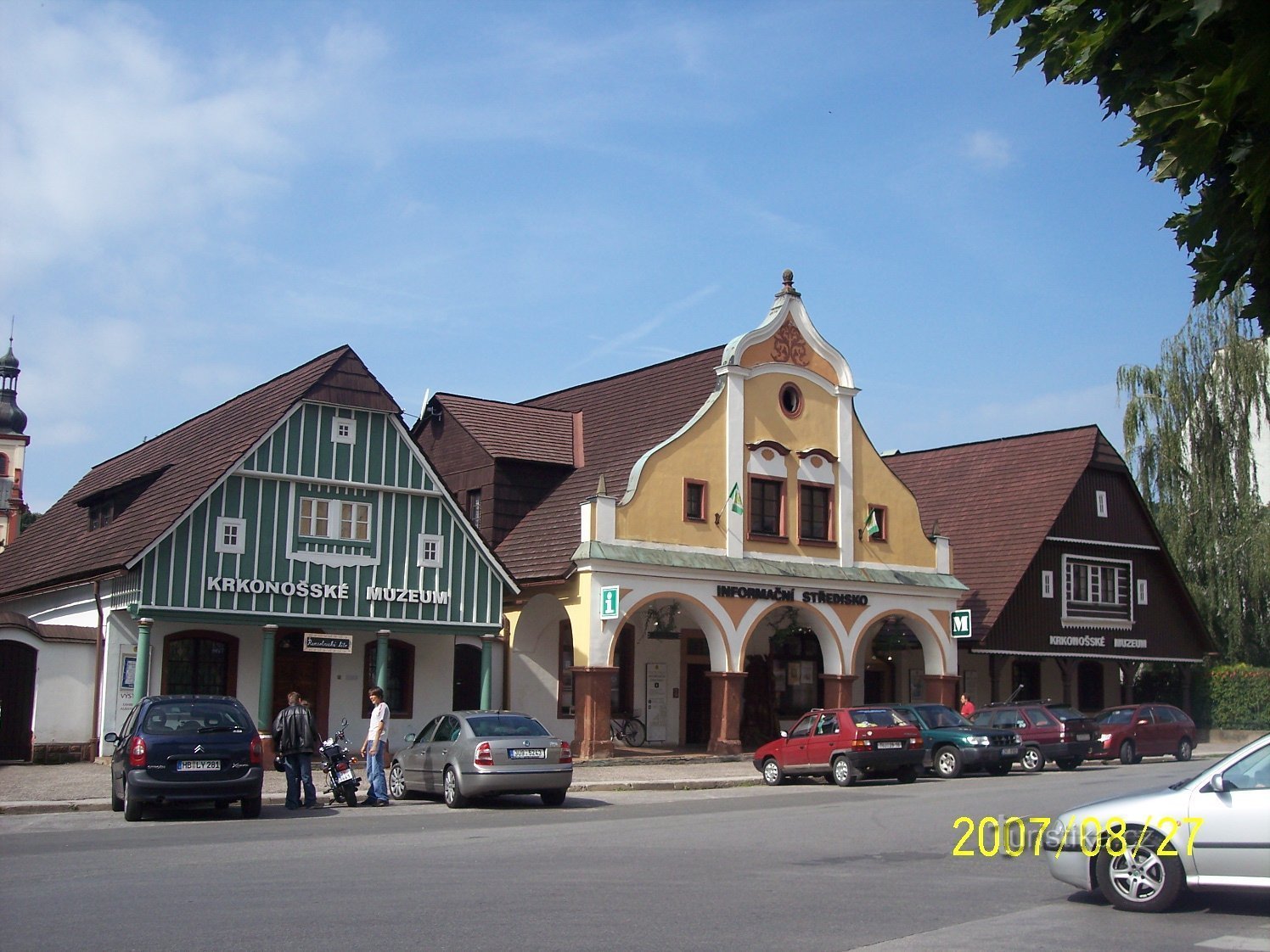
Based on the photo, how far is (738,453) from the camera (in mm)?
33688

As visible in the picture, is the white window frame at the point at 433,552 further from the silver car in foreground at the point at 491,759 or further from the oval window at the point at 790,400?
the oval window at the point at 790,400

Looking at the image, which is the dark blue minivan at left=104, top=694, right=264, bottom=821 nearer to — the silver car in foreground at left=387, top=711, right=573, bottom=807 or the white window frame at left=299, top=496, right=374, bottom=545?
the silver car in foreground at left=387, top=711, right=573, bottom=807

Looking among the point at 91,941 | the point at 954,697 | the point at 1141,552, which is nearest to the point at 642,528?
the point at 954,697

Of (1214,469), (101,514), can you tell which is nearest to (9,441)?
(101,514)

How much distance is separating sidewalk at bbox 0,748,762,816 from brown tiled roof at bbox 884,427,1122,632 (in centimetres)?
1177

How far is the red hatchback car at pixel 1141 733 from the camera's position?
108 feet

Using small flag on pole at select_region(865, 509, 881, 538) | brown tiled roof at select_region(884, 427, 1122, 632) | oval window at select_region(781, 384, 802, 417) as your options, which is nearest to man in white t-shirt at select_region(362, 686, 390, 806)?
oval window at select_region(781, 384, 802, 417)

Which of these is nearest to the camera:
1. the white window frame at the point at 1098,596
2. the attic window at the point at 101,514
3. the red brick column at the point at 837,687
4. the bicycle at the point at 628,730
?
the attic window at the point at 101,514

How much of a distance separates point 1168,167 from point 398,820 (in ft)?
46.9

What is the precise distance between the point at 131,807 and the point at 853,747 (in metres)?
12.9

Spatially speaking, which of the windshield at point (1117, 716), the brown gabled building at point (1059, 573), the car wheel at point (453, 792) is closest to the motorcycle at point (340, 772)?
the car wheel at point (453, 792)

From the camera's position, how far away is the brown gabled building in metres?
40.6

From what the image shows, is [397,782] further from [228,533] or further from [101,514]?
[101,514]

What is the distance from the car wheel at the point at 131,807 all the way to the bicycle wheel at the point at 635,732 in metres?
17.5
